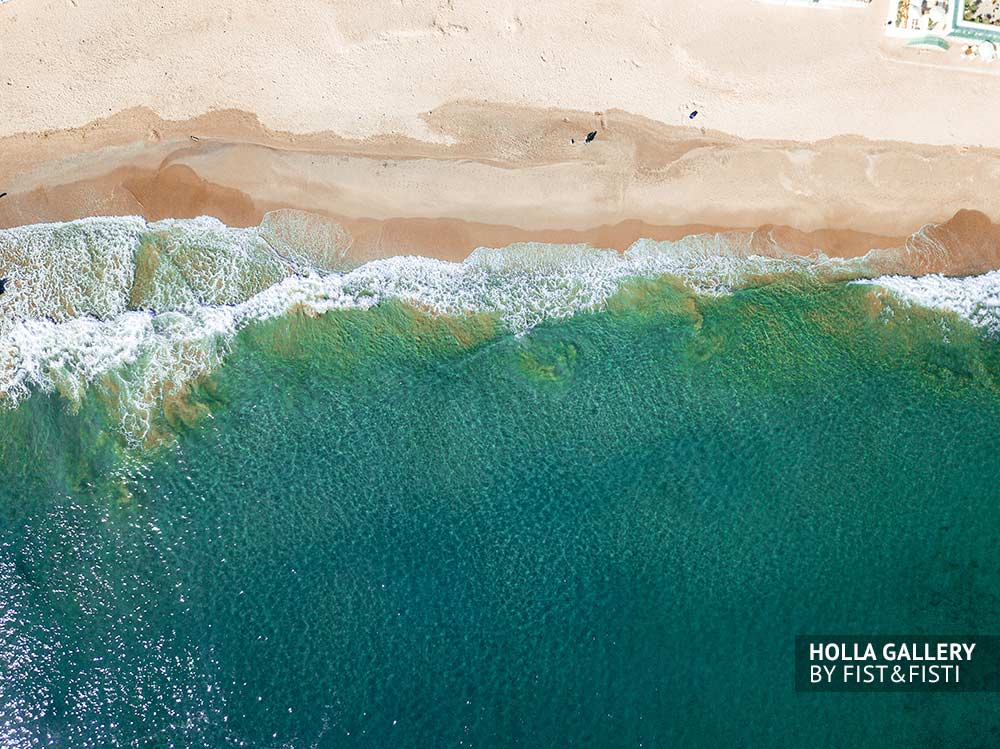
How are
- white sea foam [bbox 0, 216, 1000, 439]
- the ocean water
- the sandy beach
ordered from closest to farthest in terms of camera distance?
1. the ocean water
2. white sea foam [bbox 0, 216, 1000, 439]
3. the sandy beach

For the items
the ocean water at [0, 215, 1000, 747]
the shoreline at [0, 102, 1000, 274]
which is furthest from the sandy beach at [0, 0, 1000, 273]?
the ocean water at [0, 215, 1000, 747]

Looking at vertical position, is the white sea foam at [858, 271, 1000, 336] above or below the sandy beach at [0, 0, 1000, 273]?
below

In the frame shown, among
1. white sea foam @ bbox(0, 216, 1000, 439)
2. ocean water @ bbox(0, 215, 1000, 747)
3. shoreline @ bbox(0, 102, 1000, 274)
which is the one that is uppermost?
shoreline @ bbox(0, 102, 1000, 274)

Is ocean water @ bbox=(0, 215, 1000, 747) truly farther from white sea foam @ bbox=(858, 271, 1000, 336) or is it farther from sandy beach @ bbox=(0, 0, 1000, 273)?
sandy beach @ bbox=(0, 0, 1000, 273)

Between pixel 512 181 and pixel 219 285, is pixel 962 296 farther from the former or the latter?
pixel 219 285

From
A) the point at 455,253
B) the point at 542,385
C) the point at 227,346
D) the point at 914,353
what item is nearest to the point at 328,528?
the point at 227,346

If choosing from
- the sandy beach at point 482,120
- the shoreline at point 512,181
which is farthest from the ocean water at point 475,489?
the sandy beach at point 482,120

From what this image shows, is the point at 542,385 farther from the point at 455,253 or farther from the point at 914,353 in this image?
the point at 914,353
